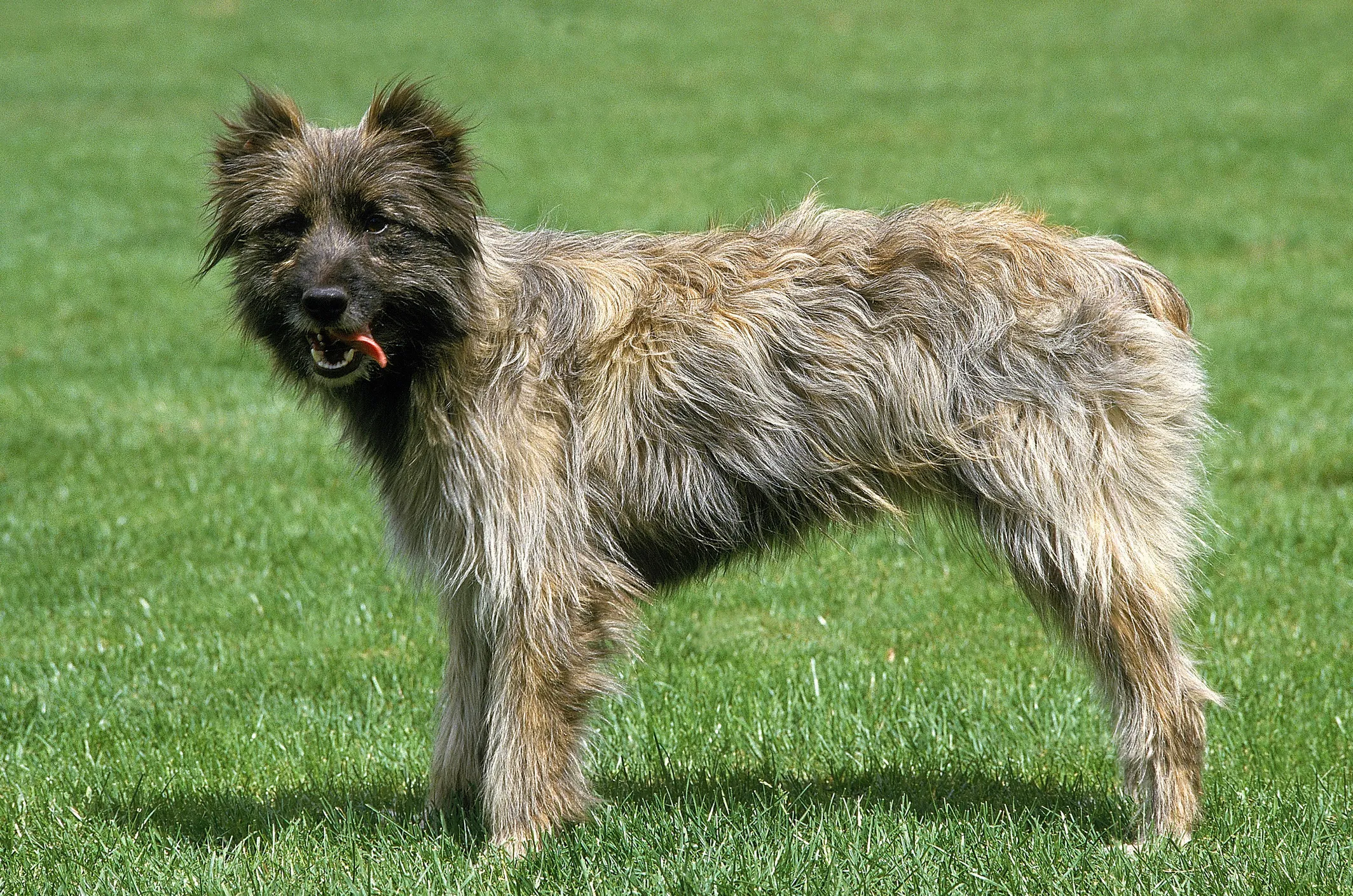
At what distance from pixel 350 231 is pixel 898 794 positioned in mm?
2472

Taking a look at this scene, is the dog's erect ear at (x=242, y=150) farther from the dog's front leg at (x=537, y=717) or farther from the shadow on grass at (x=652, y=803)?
the shadow on grass at (x=652, y=803)

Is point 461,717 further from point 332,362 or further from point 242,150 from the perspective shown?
point 242,150

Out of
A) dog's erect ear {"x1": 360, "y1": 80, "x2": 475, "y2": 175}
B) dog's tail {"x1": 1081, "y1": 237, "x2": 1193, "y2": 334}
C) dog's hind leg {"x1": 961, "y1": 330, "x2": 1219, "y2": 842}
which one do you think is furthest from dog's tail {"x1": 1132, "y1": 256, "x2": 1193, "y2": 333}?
dog's erect ear {"x1": 360, "y1": 80, "x2": 475, "y2": 175}

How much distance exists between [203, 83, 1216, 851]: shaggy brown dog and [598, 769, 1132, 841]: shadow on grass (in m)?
0.27

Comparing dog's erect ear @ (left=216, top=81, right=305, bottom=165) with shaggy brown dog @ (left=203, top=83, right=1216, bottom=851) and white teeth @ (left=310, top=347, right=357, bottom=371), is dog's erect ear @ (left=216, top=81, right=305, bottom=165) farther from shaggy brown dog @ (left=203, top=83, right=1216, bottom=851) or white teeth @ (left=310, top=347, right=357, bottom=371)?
white teeth @ (left=310, top=347, right=357, bottom=371)

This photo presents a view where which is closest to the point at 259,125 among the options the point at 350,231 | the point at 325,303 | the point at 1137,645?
→ the point at 350,231

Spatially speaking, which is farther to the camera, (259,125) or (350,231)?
(259,125)

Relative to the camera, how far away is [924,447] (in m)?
4.29

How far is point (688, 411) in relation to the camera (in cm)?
425

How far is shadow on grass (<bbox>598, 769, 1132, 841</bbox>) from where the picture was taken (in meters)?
4.47

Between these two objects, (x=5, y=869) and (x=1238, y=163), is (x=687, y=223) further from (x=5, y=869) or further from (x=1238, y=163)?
(x=5, y=869)

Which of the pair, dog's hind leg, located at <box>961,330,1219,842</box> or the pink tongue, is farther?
dog's hind leg, located at <box>961,330,1219,842</box>

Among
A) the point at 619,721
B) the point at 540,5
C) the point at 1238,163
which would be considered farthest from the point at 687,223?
the point at 540,5

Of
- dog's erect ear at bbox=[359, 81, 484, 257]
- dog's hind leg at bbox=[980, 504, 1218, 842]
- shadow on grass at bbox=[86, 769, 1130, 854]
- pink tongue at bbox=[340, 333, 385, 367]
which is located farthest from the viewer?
shadow on grass at bbox=[86, 769, 1130, 854]
